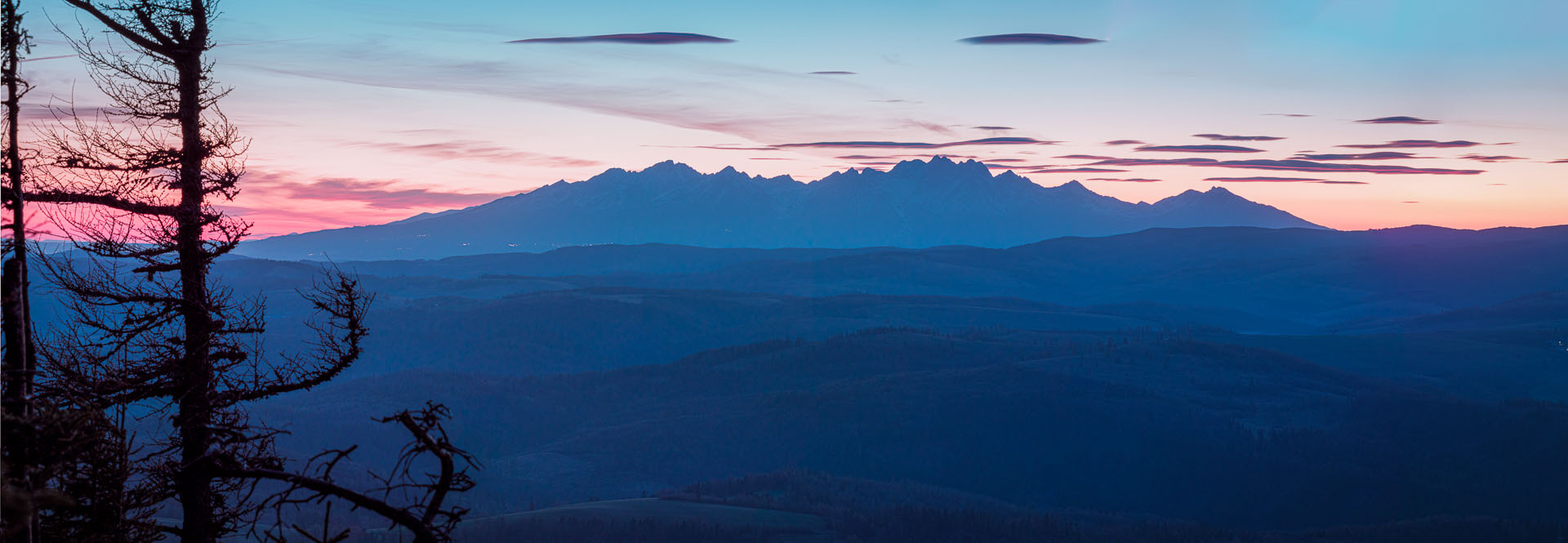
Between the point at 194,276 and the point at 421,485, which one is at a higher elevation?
the point at 194,276

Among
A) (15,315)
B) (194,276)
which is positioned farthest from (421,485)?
(194,276)

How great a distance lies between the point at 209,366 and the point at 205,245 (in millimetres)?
1496

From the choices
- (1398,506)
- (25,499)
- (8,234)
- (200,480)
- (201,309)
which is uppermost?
(8,234)

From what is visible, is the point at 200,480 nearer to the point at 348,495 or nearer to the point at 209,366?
the point at 209,366

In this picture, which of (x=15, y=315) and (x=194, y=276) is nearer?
(x=15, y=315)

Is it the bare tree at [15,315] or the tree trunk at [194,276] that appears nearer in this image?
the bare tree at [15,315]

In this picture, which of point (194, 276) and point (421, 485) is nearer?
point (421, 485)

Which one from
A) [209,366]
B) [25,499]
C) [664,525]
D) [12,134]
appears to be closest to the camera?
[25,499]

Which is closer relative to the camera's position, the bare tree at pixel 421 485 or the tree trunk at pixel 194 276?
the bare tree at pixel 421 485

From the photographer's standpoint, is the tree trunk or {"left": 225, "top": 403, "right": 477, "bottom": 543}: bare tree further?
the tree trunk

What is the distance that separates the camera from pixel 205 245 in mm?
14430

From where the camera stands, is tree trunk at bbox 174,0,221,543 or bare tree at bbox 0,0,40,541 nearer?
bare tree at bbox 0,0,40,541

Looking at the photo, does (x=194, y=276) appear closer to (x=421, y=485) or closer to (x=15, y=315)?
(x=15, y=315)

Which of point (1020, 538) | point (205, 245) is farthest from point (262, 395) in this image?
point (1020, 538)
